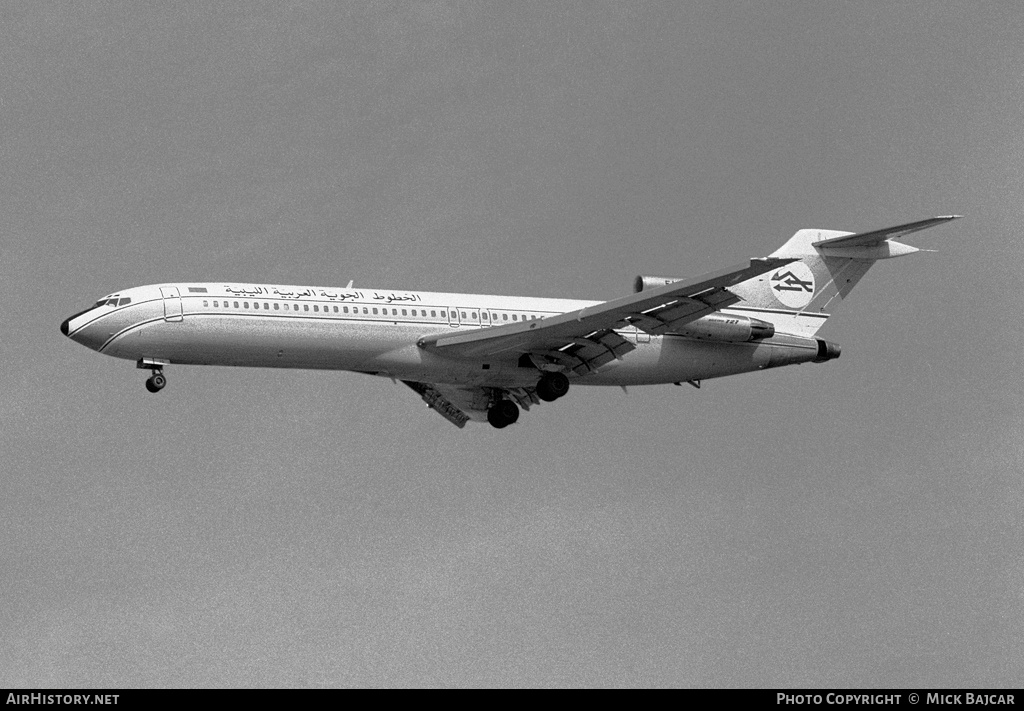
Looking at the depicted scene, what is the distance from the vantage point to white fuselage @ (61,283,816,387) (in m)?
43.4

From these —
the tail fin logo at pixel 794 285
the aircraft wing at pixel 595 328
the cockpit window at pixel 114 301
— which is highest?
the tail fin logo at pixel 794 285

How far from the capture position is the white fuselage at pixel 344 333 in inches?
1710

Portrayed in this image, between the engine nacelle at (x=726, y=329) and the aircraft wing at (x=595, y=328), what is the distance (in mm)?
1825

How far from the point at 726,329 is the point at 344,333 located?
1057 centimetres

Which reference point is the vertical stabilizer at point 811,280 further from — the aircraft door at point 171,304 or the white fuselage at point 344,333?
the aircraft door at point 171,304

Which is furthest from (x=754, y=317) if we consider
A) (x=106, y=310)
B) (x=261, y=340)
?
(x=106, y=310)

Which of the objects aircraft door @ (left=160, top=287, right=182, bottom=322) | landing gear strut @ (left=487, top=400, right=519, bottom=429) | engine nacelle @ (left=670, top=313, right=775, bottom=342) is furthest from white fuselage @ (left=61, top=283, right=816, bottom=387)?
landing gear strut @ (left=487, top=400, right=519, bottom=429)

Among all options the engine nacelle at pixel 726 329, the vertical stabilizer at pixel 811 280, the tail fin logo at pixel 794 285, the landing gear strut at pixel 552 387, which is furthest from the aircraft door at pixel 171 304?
the tail fin logo at pixel 794 285

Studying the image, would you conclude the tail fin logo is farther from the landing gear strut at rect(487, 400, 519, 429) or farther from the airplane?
the landing gear strut at rect(487, 400, 519, 429)

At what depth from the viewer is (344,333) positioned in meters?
44.6

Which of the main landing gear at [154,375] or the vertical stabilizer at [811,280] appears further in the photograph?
the vertical stabilizer at [811,280]
